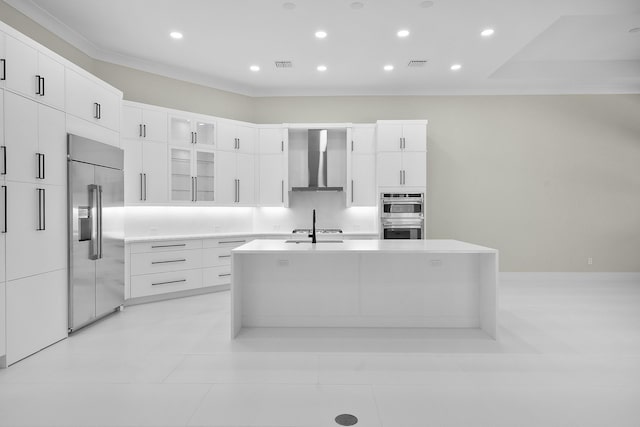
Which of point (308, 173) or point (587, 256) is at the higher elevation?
point (308, 173)

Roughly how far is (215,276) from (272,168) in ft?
6.51

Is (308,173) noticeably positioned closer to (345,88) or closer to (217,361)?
(345,88)

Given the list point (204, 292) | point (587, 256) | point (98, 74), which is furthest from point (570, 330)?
point (98, 74)

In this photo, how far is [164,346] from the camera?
3238 millimetres

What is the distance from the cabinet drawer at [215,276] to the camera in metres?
5.36

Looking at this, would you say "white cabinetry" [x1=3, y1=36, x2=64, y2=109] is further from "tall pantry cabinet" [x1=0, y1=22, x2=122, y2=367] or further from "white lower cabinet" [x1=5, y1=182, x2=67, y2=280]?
"white lower cabinet" [x1=5, y1=182, x2=67, y2=280]

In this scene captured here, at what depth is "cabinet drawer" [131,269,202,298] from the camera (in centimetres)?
473

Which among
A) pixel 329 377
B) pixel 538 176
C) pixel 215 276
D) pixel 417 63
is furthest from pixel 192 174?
pixel 538 176

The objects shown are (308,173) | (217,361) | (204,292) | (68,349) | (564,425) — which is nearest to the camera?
(564,425)

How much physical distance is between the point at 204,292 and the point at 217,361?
2.71m

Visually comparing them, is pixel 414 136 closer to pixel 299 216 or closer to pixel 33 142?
pixel 299 216

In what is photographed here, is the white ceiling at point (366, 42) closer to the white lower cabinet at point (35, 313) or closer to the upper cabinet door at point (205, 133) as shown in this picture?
the upper cabinet door at point (205, 133)

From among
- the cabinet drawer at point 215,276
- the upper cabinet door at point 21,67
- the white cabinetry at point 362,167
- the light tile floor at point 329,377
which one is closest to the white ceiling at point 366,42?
the white cabinetry at point 362,167

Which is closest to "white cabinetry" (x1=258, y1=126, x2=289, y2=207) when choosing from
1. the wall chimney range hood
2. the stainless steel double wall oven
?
the wall chimney range hood
